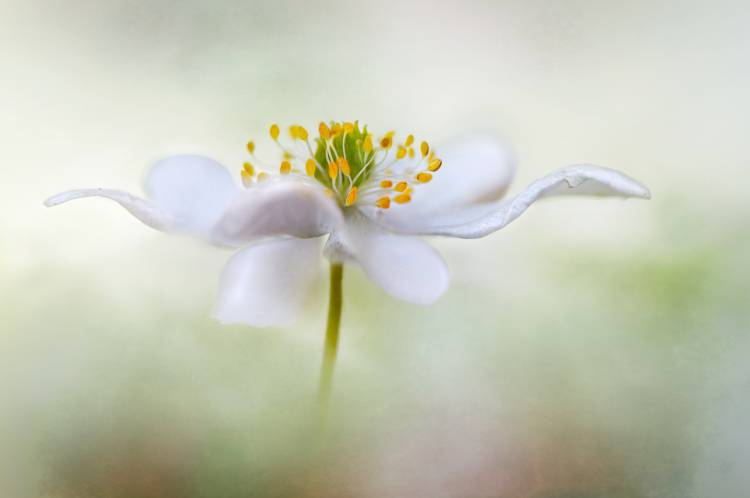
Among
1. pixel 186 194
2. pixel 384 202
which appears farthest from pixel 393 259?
pixel 186 194

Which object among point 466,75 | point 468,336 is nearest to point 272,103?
point 466,75

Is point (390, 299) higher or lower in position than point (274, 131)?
lower

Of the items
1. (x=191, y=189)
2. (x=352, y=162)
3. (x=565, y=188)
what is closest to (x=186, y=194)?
(x=191, y=189)

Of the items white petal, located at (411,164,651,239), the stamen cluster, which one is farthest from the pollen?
white petal, located at (411,164,651,239)

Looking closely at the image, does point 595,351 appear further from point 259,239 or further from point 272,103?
point 272,103

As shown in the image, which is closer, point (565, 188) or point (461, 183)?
point (565, 188)

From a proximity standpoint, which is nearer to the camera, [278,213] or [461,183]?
[278,213]

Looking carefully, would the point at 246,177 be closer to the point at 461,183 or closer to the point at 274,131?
the point at 274,131

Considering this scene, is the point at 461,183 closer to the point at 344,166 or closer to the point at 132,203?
the point at 344,166
